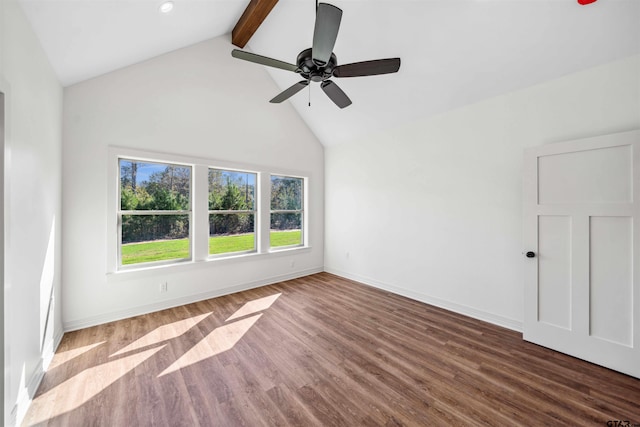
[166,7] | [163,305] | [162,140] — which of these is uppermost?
[166,7]

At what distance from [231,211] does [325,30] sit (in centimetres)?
315

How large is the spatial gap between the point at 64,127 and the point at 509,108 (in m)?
5.15

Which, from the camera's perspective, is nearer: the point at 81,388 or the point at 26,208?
the point at 26,208

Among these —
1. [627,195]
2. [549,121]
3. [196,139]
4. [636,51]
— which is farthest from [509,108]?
[196,139]

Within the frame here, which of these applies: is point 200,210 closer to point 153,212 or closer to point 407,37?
point 153,212

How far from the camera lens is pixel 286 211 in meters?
4.91

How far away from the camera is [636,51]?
2.14 m

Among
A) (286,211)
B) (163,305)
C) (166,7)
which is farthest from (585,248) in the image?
(163,305)

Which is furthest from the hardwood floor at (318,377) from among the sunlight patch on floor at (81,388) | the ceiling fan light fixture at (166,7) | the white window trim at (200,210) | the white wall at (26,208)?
the ceiling fan light fixture at (166,7)

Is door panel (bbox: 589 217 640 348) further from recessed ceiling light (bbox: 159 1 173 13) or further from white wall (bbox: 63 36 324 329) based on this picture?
recessed ceiling light (bbox: 159 1 173 13)

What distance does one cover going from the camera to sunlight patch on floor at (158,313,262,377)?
2.25m

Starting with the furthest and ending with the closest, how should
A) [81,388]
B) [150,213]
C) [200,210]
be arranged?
[200,210], [150,213], [81,388]

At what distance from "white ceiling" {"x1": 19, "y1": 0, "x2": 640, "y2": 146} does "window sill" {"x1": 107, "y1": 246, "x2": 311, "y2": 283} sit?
229cm

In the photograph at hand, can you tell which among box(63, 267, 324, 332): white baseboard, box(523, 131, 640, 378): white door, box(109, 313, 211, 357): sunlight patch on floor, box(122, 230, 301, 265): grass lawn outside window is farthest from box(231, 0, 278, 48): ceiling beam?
box(109, 313, 211, 357): sunlight patch on floor
